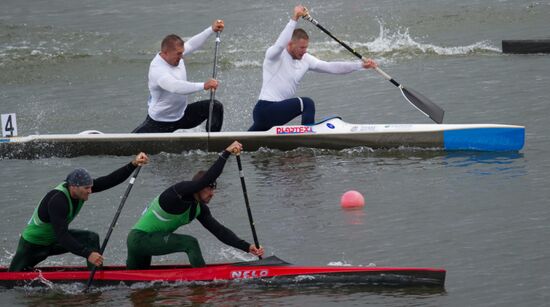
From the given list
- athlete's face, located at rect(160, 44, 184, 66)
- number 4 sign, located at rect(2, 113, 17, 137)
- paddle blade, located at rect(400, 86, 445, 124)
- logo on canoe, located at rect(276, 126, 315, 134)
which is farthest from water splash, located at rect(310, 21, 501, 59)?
number 4 sign, located at rect(2, 113, 17, 137)

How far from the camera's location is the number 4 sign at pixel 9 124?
16.8 m

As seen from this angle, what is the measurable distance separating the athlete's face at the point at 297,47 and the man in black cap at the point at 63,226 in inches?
200

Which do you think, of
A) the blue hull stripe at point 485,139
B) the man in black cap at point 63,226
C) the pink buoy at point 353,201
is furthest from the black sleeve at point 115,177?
the blue hull stripe at point 485,139

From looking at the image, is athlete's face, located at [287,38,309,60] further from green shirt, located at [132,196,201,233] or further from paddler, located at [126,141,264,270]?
green shirt, located at [132,196,201,233]

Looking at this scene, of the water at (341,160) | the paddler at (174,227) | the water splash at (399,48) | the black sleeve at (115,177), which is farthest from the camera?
the water splash at (399,48)

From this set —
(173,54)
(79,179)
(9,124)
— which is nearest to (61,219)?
(79,179)

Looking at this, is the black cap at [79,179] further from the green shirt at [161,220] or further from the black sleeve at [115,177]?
the green shirt at [161,220]

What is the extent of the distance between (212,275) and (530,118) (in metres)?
8.26

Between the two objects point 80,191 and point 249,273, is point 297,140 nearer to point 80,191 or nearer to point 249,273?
point 249,273

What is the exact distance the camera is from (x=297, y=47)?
1561cm

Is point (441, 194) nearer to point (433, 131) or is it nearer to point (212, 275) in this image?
point (433, 131)

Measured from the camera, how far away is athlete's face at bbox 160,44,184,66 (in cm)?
1559

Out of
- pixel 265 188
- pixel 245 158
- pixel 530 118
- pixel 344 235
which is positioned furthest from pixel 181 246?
pixel 530 118

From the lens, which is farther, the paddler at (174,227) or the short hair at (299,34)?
the short hair at (299,34)
